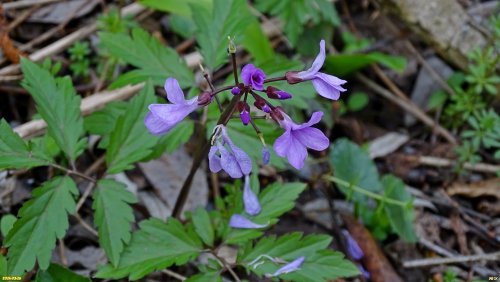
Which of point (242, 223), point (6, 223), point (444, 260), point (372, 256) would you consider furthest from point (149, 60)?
point (444, 260)

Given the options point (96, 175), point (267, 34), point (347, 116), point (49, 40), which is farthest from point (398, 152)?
point (49, 40)

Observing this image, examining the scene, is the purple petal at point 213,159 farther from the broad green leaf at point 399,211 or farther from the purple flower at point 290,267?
the broad green leaf at point 399,211

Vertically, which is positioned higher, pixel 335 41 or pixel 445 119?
pixel 335 41

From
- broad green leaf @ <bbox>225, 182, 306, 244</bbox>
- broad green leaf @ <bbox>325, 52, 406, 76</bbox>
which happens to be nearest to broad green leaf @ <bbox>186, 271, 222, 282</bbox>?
broad green leaf @ <bbox>225, 182, 306, 244</bbox>

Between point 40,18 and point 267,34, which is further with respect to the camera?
point 267,34

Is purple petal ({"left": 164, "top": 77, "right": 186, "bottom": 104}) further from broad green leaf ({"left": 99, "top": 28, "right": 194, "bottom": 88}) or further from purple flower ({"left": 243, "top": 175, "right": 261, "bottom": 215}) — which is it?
broad green leaf ({"left": 99, "top": 28, "right": 194, "bottom": 88})

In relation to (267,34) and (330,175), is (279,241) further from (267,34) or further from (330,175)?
(267,34)
